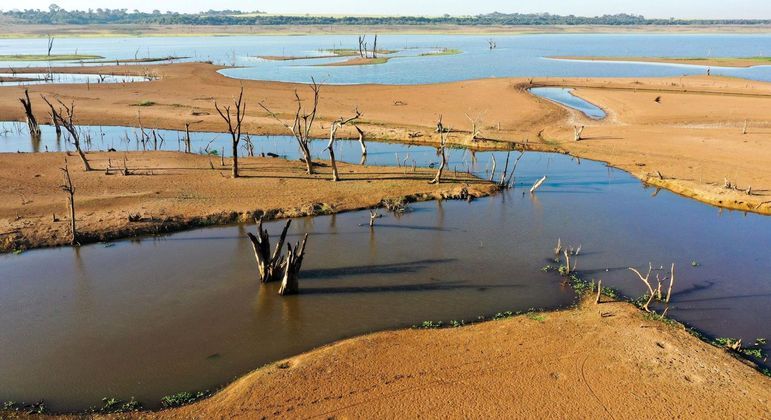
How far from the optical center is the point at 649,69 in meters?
68.0

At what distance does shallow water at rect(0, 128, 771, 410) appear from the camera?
36.2 ft

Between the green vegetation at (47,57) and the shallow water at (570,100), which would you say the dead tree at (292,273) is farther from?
the green vegetation at (47,57)

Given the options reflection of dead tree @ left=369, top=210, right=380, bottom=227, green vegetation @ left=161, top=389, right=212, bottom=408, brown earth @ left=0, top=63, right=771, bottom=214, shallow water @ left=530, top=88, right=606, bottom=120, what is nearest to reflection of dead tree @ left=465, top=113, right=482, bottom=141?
brown earth @ left=0, top=63, right=771, bottom=214

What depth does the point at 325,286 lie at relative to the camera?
1414cm

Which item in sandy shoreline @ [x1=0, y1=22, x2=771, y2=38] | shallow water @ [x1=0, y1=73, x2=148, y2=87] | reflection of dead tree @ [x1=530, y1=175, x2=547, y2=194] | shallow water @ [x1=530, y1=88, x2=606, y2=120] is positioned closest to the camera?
reflection of dead tree @ [x1=530, y1=175, x2=547, y2=194]

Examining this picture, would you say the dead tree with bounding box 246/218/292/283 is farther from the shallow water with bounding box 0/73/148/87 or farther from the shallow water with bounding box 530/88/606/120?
the shallow water with bounding box 0/73/148/87

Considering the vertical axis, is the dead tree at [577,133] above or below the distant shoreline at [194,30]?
below

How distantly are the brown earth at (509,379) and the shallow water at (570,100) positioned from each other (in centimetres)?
3039

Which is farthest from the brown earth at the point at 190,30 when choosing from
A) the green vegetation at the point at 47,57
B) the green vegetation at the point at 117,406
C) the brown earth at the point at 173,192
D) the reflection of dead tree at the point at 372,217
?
the green vegetation at the point at 117,406

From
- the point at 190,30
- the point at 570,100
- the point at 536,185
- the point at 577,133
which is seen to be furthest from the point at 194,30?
the point at 536,185

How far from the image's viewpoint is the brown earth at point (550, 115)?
25.0 m

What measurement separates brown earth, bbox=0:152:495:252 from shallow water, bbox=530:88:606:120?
21.4 metres

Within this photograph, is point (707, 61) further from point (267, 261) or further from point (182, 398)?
point (182, 398)

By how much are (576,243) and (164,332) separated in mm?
12160
